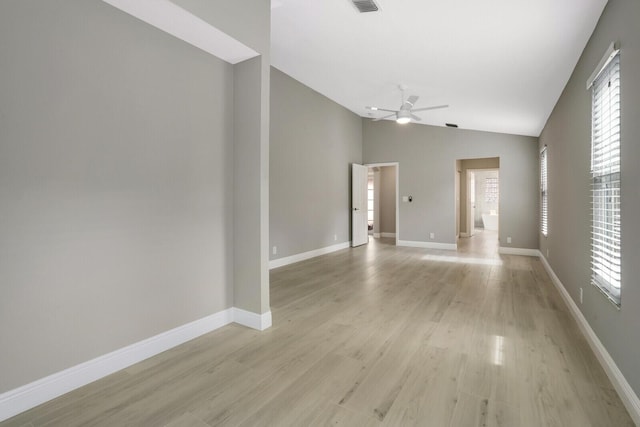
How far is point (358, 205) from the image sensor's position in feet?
26.4

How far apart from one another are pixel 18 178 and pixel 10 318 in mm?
758

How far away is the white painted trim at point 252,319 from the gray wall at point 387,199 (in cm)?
785

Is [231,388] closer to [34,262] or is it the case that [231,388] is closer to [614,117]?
[34,262]

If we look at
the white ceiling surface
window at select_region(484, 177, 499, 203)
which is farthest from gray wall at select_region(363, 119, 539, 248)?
window at select_region(484, 177, 499, 203)

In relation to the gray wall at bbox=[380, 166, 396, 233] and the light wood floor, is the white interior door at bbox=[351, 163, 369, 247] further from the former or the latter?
the light wood floor

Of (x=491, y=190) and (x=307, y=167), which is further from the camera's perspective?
(x=491, y=190)

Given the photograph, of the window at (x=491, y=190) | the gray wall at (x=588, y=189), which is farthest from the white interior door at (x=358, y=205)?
the window at (x=491, y=190)

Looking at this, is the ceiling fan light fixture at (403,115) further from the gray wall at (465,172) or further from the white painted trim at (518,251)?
the gray wall at (465,172)

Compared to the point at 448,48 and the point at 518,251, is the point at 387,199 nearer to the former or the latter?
the point at 518,251

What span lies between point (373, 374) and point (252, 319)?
125 centimetres

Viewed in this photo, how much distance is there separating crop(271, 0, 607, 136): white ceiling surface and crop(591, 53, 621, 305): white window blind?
593 millimetres

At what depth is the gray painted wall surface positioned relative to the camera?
1.75m

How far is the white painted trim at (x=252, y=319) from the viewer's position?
2881mm

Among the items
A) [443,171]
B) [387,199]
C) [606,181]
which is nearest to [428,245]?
[443,171]
